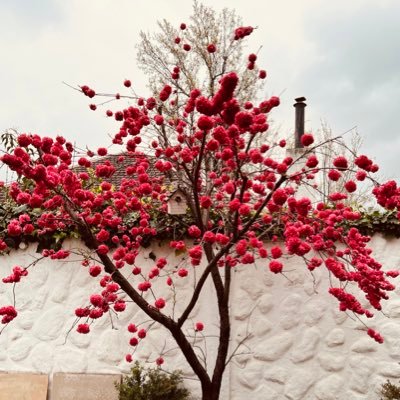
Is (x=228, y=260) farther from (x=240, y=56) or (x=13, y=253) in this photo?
(x=240, y=56)

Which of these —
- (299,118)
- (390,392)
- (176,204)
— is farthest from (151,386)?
(299,118)

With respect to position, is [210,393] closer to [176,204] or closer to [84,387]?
[84,387]

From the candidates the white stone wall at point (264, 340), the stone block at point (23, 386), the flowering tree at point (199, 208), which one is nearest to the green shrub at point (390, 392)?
the white stone wall at point (264, 340)

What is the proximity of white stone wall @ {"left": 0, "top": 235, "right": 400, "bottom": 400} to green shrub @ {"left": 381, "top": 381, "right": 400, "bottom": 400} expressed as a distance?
15 cm

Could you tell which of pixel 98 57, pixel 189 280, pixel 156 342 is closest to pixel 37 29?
pixel 98 57

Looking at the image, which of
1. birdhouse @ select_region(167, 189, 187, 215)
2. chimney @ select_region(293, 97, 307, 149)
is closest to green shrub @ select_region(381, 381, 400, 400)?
birdhouse @ select_region(167, 189, 187, 215)

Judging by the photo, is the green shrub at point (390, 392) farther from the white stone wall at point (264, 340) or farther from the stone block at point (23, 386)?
the stone block at point (23, 386)

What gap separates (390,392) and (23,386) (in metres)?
2.92

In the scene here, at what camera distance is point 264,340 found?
3.66 meters

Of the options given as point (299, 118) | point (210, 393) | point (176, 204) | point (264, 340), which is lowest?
point (210, 393)

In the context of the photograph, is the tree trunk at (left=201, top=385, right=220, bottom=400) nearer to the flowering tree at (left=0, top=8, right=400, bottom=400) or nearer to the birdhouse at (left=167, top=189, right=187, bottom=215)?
the flowering tree at (left=0, top=8, right=400, bottom=400)

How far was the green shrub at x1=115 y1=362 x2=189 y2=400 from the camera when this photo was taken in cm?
340

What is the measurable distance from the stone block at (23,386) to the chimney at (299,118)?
190 inches

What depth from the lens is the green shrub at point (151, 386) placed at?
3.40 meters
